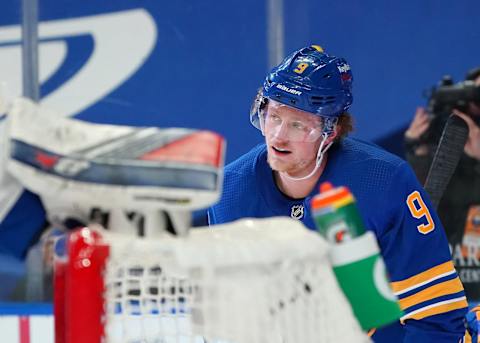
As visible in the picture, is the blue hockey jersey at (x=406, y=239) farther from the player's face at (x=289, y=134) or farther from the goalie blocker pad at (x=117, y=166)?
the goalie blocker pad at (x=117, y=166)

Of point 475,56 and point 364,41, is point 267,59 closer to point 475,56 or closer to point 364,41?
point 364,41

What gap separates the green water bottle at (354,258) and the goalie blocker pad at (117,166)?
141 millimetres

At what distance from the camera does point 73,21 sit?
3.82 metres

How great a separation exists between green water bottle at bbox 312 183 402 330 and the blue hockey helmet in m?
0.92

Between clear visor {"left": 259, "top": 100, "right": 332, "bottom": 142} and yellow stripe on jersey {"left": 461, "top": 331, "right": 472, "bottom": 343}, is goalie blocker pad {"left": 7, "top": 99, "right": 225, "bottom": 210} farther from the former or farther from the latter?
yellow stripe on jersey {"left": 461, "top": 331, "right": 472, "bottom": 343}

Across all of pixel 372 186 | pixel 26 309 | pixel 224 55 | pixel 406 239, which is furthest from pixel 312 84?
pixel 224 55

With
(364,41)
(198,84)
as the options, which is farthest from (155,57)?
(364,41)

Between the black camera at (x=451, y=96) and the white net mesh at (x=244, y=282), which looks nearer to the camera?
the white net mesh at (x=244, y=282)

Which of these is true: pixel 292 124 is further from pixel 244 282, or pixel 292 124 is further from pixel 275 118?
pixel 244 282

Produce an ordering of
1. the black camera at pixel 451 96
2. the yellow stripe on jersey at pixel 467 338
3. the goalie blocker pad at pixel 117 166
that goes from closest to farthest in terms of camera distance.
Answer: the goalie blocker pad at pixel 117 166
the yellow stripe on jersey at pixel 467 338
the black camera at pixel 451 96

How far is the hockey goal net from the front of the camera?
1277mm

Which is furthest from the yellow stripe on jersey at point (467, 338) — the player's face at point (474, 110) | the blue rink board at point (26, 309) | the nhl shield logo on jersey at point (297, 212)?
the player's face at point (474, 110)

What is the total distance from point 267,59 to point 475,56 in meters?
0.69

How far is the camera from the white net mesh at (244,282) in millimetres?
1280
